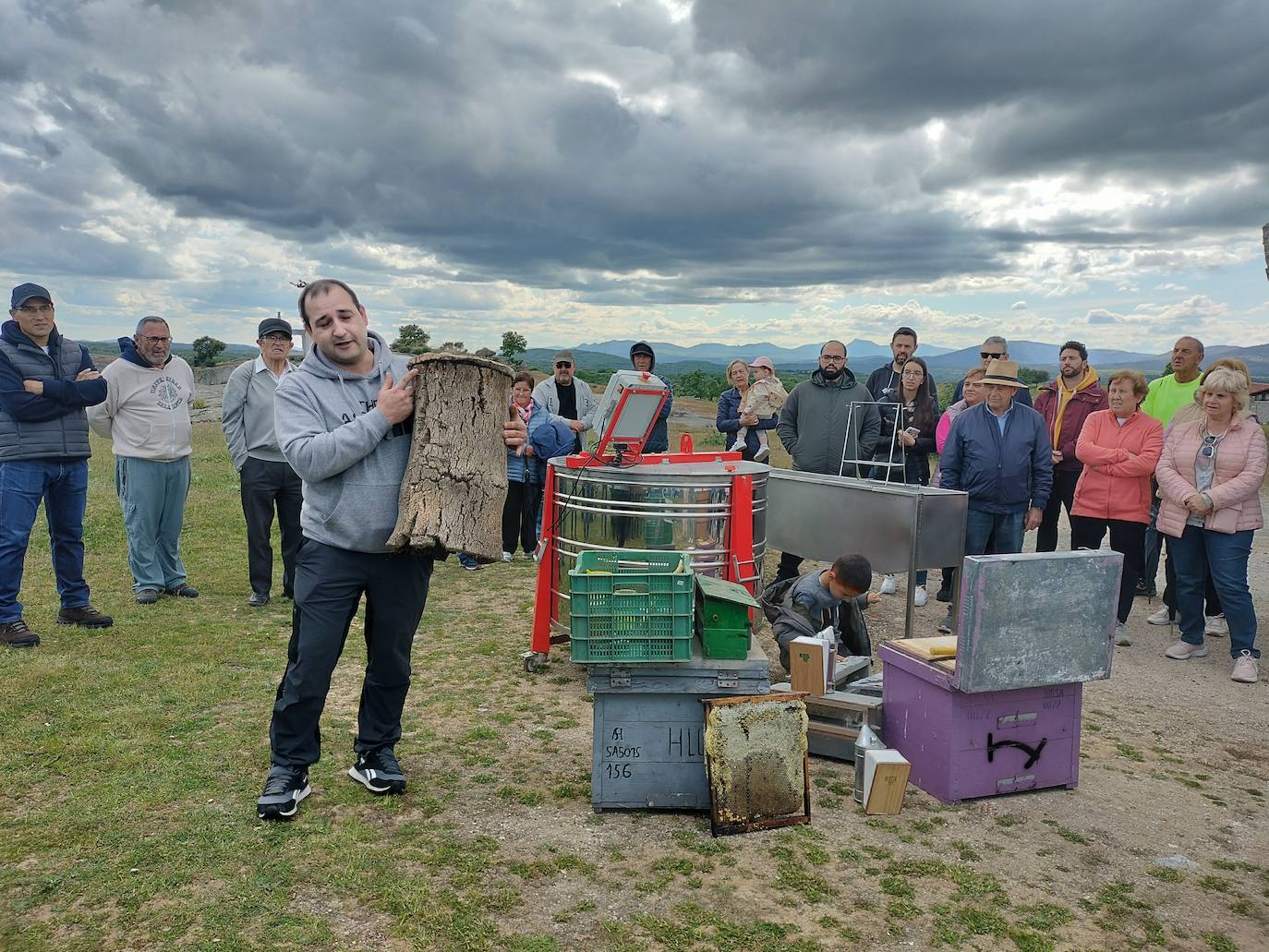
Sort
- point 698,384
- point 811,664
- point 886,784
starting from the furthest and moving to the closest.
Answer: point 698,384 → point 811,664 → point 886,784

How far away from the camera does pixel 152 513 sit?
7.41 meters

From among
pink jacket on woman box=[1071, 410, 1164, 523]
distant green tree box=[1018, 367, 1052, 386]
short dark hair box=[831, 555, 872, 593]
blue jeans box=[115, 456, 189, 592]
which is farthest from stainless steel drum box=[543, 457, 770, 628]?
distant green tree box=[1018, 367, 1052, 386]

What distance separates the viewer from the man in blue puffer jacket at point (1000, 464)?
6.89 m

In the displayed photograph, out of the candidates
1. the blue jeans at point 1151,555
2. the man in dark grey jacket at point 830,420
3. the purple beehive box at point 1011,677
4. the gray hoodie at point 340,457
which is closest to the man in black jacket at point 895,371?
the man in dark grey jacket at point 830,420

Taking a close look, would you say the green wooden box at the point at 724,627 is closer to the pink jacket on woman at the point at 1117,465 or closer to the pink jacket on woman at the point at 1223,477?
the pink jacket on woman at the point at 1223,477

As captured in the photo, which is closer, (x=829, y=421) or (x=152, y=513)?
(x=152, y=513)

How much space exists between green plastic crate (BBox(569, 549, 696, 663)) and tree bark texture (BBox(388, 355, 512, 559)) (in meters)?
0.59

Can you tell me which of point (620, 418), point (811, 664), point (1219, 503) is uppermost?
point (620, 418)

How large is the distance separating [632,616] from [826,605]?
2.10 meters

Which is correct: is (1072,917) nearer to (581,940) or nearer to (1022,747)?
(1022,747)

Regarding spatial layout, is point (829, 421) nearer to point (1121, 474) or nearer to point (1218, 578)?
point (1121, 474)

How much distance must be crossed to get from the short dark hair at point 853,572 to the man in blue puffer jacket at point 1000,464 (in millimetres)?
1874

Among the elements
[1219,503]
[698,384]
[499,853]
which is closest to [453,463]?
[499,853]

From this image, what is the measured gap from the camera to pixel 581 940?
3.11 metres
